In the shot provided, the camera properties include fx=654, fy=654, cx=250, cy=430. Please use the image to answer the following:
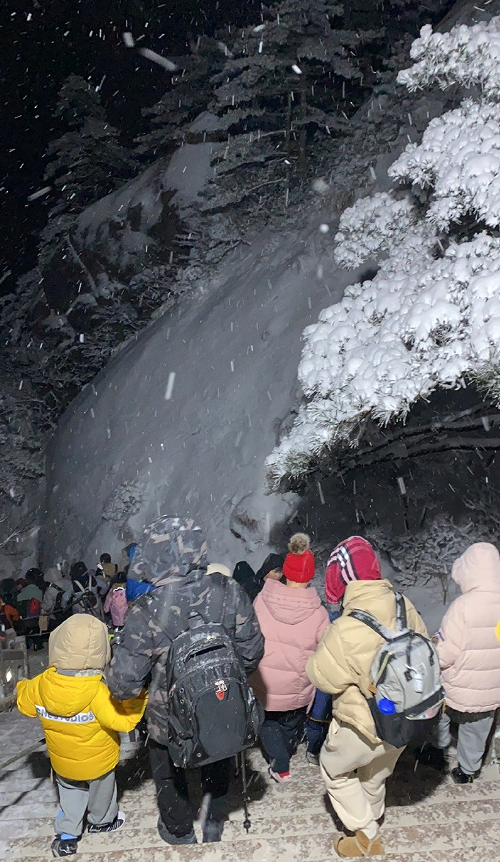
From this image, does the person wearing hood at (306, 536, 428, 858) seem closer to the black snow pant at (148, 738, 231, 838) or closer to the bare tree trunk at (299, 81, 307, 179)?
the black snow pant at (148, 738, 231, 838)

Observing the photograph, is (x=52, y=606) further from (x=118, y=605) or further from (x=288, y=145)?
(x=288, y=145)

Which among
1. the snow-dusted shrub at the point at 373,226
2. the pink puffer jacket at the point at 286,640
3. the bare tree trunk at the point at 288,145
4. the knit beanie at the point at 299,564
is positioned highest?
the knit beanie at the point at 299,564

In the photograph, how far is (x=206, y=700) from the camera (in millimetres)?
2811

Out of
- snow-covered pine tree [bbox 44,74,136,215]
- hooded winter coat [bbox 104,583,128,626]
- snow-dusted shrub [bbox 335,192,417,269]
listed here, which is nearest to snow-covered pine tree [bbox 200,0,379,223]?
snow-covered pine tree [bbox 44,74,136,215]

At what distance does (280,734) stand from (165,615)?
1722 millimetres

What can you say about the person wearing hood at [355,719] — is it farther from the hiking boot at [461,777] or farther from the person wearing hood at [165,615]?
the hiking boot at [461,777]

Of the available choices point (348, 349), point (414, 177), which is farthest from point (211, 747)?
point (414, 177)

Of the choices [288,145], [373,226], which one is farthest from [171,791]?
[288,145]

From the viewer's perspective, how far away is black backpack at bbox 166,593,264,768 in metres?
2.81

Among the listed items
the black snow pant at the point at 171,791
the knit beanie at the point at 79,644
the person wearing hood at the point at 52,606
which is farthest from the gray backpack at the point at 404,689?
the person wearing hood at the point at 52,606

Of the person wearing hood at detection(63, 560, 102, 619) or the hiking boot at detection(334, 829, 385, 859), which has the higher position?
the hiking boot at detection(334, 829, 385, 859)

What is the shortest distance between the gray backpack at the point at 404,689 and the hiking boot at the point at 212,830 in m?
1.14

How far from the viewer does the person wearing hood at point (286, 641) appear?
4.02 meters

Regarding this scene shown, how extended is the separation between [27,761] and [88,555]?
10.7 metres
